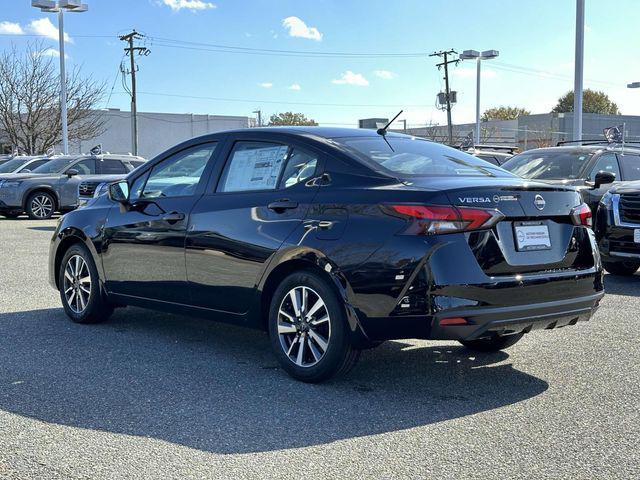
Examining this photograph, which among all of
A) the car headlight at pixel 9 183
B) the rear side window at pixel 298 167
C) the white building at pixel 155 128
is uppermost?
the white building at pixel 155 128

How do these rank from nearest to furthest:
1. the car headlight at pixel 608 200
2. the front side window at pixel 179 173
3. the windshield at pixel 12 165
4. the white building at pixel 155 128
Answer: the front side window at pixel 179 173
the car headlight at pixel 608 200
the windshield at pixel 12 165
the white building at pixel 155 128

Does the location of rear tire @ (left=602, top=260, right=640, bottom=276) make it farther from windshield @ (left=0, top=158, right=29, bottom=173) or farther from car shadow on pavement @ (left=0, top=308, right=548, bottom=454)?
windshield @ (left=0, top=158, right=29, bottom=173)

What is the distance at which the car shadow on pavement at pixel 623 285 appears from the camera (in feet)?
29.7

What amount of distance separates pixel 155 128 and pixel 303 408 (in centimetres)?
6233

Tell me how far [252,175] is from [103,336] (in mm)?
2038

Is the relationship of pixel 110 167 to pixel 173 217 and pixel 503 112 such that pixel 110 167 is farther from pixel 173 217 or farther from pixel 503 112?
pixel 503 112

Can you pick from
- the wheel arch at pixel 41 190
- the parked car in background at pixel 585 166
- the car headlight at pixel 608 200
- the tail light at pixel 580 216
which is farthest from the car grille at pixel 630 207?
the wheel arch at pixel 41 190

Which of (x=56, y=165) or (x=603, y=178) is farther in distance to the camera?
(x=56, y=165)

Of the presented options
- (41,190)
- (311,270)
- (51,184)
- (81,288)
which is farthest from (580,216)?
(41,190)

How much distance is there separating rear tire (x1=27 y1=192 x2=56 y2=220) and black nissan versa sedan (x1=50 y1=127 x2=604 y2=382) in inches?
571

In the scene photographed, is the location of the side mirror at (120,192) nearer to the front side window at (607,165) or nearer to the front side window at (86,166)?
the front side window at (607,165)

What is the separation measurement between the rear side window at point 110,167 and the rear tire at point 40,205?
1.78 meters

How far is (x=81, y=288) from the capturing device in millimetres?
7016

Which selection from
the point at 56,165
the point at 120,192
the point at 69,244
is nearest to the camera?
the point at 120,192
